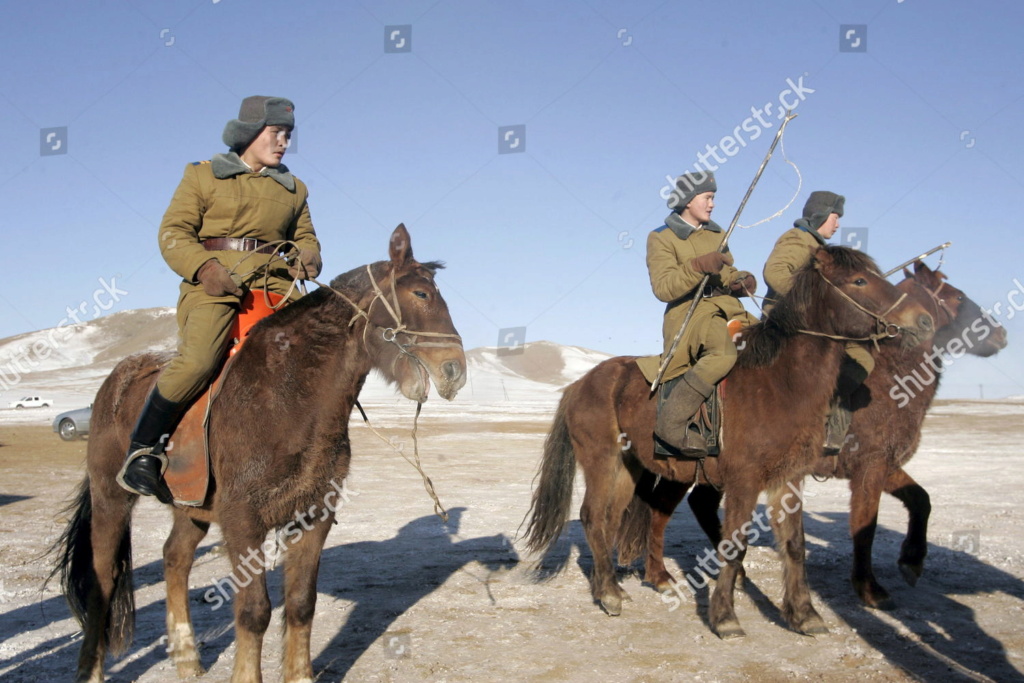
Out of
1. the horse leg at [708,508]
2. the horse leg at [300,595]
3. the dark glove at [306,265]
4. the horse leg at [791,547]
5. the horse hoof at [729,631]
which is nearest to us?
the horse leg at [300,595]

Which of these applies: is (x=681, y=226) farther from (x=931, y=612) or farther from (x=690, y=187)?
(x=931, y=612)

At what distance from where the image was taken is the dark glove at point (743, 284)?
6.26 meters

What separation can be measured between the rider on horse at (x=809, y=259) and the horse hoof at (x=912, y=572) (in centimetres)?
122

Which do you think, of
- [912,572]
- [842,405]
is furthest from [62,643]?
[912,572]

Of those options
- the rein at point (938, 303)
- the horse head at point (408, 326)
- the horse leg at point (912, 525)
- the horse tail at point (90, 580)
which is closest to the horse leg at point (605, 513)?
the horse leg at point (912, 525)

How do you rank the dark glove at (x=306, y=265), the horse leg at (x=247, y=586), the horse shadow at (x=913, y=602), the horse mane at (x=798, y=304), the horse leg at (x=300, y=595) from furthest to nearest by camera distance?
1. the horse mane at (x=798, y=304)
2. the horse shadow at (x=913, y=602)
3. the dark glove at (x=306, y=265)
4. the horse leg at (x=300, y=595)
5. the horse leg at (x=247, y=586)

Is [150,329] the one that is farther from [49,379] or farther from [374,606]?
[374,606]

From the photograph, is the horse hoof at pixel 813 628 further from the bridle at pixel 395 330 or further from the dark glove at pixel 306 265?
the dark glove at pixel 306 265

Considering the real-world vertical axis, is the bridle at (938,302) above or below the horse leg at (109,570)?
above

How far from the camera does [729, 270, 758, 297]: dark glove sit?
6.26 metres

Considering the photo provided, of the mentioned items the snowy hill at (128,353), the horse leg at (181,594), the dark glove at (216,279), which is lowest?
the snowy hill at (128,353)

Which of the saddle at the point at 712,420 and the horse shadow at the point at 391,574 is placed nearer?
the horse shadow at the point at 391,574

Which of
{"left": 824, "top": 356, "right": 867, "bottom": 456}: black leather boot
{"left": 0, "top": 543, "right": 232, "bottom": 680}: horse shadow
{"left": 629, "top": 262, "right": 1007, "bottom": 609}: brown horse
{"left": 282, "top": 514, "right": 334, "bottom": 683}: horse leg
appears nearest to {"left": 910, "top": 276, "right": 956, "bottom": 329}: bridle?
{"left": 629, "top": 262, "right": 1007, "bottom": 609}: brown horse

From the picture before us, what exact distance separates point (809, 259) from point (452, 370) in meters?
3.69
